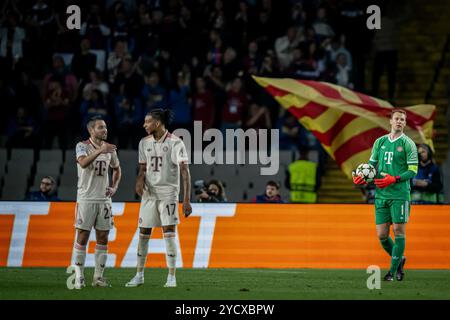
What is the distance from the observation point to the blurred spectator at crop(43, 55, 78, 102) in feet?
77.6

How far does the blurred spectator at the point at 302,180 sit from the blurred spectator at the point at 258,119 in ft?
4.97

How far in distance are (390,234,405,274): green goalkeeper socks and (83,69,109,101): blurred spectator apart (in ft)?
33.5

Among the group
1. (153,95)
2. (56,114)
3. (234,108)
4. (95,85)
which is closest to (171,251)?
(234,108)

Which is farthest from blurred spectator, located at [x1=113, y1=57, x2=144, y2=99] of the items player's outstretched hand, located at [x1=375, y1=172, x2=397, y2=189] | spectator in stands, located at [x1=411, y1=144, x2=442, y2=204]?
player's outstretched hand, located at [x1=375, y1=172, x2=397, y2=189]

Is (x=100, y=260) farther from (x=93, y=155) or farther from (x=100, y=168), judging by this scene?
(x=93, y=155)

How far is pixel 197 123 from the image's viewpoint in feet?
76.6

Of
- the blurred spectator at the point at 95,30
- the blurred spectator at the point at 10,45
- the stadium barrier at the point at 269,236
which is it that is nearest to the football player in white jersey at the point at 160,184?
the stadium barrier at the point at 269,236

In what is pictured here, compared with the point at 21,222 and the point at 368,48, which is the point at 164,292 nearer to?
the point at 21,222

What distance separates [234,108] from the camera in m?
23.3

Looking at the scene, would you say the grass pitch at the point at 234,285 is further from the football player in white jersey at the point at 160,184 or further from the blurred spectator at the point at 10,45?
the blurred spectator at the point at 10,45

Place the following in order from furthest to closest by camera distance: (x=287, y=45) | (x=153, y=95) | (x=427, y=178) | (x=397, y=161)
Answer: (x=287, y=45) < (x=153, y=95) < (x=427, y=178) < (x=397, y=161)

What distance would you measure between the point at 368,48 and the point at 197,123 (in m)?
4.77

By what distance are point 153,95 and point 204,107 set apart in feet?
3.55
